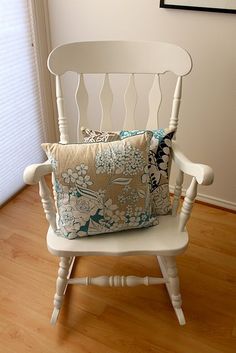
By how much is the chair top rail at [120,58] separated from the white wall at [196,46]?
0.37m

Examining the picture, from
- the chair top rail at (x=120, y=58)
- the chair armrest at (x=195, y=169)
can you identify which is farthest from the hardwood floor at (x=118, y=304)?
the chair top rail at (x=120, y=58)

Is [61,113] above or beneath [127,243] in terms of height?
above

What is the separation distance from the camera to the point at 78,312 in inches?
59.5

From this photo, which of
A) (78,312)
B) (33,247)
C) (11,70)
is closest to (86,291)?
(78,312)

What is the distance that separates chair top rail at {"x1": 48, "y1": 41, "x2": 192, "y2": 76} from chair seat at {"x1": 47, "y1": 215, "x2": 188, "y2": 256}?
2.06ft

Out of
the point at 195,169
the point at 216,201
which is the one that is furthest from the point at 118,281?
the point at 216,201

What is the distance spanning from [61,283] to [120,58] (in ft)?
3.02

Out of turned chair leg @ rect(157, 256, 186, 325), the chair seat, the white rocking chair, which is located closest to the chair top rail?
the white rocking chair

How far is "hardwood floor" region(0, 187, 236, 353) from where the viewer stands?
1.40m

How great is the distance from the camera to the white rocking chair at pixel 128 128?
1.25 metres

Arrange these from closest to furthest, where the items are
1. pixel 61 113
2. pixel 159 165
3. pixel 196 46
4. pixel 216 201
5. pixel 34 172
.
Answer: pixel 34 172, pixel 159 165, pixel 61 113, pixel 196 46, pixel 216 201

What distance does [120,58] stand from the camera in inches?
56.7

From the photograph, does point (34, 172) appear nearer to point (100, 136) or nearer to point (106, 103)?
point (100, 136)

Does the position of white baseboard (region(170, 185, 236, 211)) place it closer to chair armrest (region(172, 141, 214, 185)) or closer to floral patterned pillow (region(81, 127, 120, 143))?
chair armrest (region(172, 141, 214, 185))
